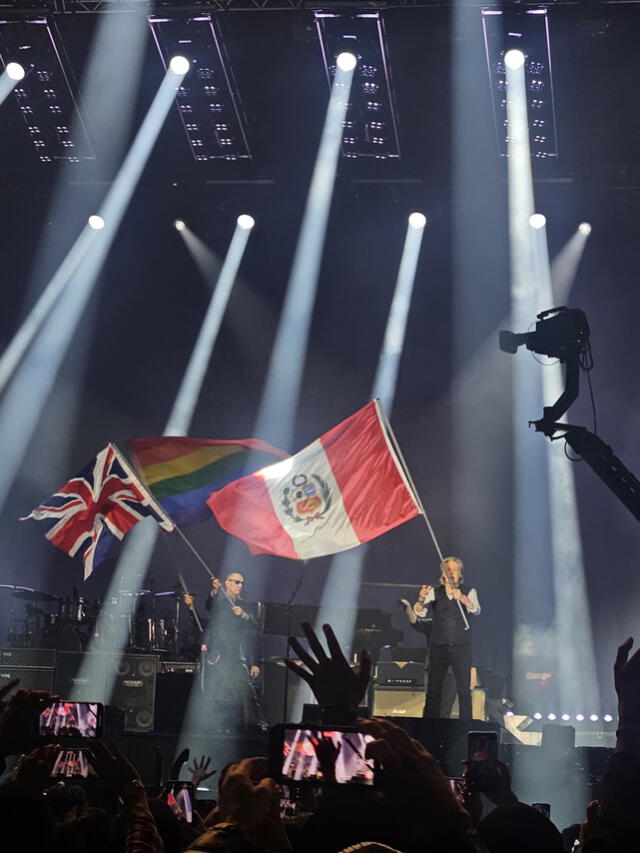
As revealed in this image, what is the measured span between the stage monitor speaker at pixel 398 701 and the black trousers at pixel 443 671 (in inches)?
27.3

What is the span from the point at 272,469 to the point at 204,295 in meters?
5.62

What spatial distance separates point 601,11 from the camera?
504 inches

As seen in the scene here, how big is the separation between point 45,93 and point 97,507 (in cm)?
589

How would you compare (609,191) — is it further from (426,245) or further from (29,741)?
(29,741)

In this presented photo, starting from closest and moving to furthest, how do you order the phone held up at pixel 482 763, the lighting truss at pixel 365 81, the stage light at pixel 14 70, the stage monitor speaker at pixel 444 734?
the phone held up at pixel 482 763 < the stage monitor speaker at pixel 444 734 < the lighting truss at pixel 365 81 < the stage light at pixel 14 70

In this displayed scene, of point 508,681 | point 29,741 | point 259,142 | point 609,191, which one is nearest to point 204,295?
point 259,142

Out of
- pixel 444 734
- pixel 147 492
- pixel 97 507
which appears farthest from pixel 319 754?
pixel 97 507

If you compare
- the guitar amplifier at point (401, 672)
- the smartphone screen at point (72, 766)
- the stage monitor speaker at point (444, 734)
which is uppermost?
the guitar amplifier at point (401, 672)

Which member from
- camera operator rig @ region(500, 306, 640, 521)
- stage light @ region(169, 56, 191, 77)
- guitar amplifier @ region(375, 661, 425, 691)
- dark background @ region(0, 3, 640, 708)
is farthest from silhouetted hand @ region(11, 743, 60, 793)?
dark background @ region(0, 3, 640, 708)

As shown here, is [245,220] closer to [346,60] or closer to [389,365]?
[389,365]

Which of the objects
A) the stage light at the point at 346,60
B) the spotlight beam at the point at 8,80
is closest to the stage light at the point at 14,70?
the spotlight beam at the point at 8,80

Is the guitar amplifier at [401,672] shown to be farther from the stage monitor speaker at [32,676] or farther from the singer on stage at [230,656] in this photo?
the stage monitor speaker at [32,676]

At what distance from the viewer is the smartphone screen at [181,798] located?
13.9 ft

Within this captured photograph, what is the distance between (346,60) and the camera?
Result: 44.8 ft
